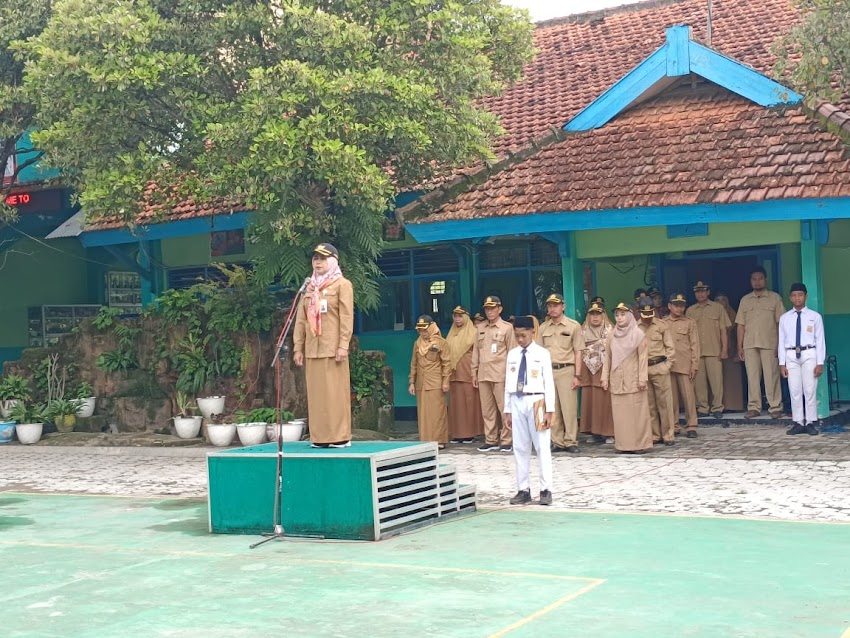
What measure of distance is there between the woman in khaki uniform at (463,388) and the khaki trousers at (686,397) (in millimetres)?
2528

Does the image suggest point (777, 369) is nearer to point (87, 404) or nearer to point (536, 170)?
point (536, 170)

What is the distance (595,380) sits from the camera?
14984mm

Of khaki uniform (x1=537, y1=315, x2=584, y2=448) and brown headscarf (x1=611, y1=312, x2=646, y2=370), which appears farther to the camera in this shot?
khaki uniform (x1=537, y1=315, x2=584, y2=448)

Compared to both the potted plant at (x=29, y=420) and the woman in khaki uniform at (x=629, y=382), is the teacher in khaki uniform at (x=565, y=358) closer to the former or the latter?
the woman in khaki uniform at (x=629, y=382)

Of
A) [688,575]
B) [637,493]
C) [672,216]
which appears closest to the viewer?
[688,575]

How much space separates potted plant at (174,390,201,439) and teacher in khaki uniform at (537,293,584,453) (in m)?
5.50

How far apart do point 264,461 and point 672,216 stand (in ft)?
22.2

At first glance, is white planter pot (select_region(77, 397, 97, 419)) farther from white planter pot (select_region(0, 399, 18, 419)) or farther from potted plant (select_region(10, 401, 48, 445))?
white planter pot (select_region(0, 399, 18, 419))

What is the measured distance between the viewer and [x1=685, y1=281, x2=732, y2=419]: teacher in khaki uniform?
16328mm

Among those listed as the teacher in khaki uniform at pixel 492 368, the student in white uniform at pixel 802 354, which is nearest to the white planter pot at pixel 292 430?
the teacher in khaki uniform at pixel 492 368

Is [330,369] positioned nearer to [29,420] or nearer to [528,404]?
[528,404]

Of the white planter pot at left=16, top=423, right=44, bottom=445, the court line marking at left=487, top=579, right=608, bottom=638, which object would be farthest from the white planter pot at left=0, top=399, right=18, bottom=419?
the court line marking at left=487, top=579, right=608, bottom=638

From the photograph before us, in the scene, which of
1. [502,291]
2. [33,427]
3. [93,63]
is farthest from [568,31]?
[33,427]

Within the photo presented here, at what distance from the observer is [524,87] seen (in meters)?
19.7
